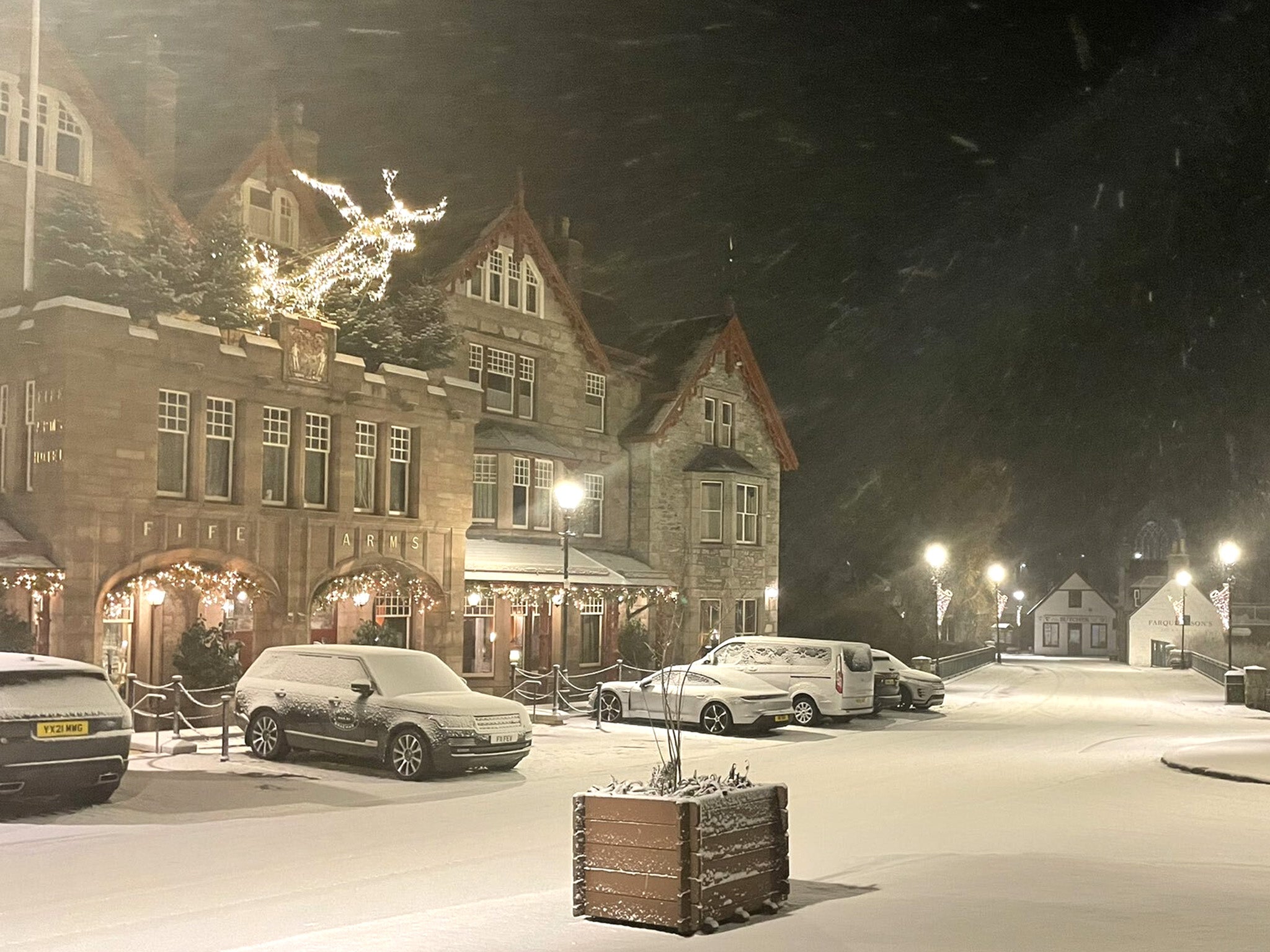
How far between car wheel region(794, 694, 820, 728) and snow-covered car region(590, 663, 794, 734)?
124 cm

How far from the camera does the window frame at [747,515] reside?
44031mm

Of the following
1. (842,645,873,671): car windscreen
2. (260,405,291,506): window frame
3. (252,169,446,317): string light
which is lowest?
(842,645,873,671): car windscreen

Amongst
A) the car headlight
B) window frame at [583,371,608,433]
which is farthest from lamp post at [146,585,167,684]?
window frame at [583,371,608,433]

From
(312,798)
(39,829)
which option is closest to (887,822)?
(312,798)

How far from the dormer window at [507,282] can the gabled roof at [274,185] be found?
176 inches

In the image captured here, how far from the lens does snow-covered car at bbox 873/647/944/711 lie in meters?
33.5

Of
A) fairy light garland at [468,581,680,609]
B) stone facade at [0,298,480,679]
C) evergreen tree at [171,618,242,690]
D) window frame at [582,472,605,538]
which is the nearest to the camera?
stone facade at [0,298,480,679]

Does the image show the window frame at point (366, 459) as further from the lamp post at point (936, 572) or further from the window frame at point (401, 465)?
the lamp post at point (936, 572)

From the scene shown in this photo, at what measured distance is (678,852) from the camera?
29.0 feet

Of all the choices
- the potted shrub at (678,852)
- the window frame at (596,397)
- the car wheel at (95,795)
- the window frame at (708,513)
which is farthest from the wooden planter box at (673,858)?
the window frame at (708,513)

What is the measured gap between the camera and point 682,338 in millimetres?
44750

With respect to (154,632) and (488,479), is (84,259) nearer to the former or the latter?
(154,632)

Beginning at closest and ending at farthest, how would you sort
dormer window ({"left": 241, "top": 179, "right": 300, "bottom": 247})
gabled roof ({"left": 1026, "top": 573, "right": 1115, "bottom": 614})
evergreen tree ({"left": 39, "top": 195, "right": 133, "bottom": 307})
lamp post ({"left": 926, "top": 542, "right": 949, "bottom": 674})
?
evergreen tree ({"left": 39, "top": 195, "right": 133, "bottom": 307}), dormer window ({"left": 241, "top": 179, "right": 300, "bottom": 247}), lamp post ({"left": 926, "top": 542, "right": 949, "bottom": 674}), gabled roof ({"left": 1026, "top": 573, "right": 1115, "bottom": 614})

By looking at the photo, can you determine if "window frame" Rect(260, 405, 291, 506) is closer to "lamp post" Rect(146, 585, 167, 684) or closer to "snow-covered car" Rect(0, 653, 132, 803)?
"lamp post" Rect(146, 585, 167, 684)
